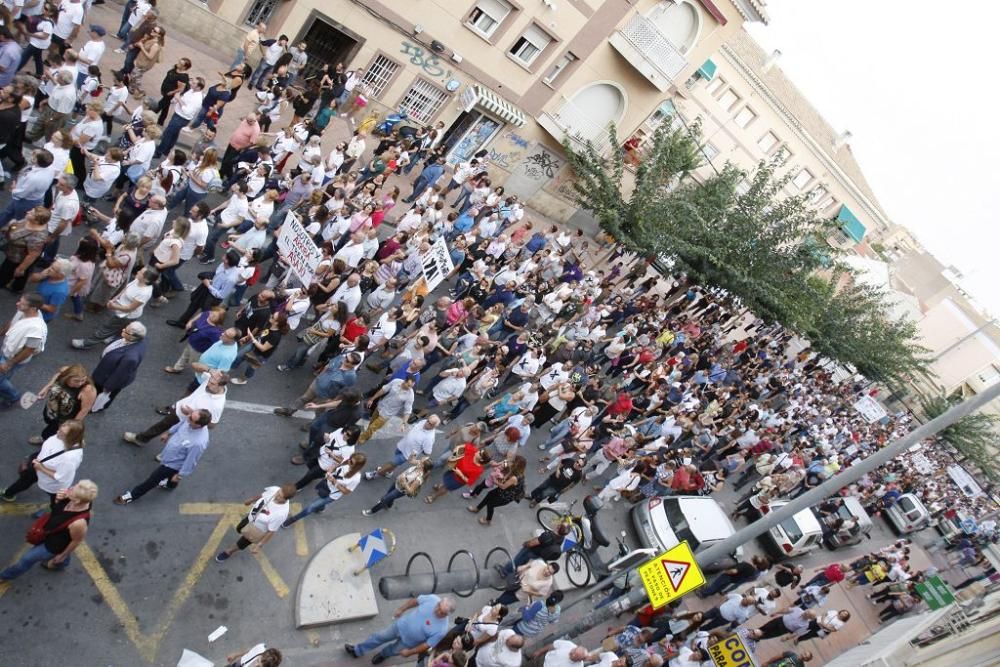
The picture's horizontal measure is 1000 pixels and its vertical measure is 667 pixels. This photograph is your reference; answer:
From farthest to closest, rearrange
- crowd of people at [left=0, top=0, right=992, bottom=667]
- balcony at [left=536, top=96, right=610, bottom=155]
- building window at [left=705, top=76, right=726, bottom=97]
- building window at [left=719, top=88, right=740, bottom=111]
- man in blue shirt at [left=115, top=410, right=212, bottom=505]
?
building window at [left=719, top=88, right=740, bottom=111] < building window at [left=705, top=76, right=726, bottom=97] < balcony at [left=536, top=96, right=610, bottom=155] < crowd of people at [left=0, top=0, right=992, bottom=667] < man in blue shirt at [left=115, top=410, right=212, bottom=505]

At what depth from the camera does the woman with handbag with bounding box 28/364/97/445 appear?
23.1ft

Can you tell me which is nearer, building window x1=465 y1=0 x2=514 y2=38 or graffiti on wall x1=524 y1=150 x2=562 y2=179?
building window x1=465 y1=0 x2=514 y2=38

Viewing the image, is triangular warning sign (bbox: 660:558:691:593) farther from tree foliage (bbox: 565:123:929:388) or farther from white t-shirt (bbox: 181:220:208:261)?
tree foliage (bbox: 565:123:929:388)

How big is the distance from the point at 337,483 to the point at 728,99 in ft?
147

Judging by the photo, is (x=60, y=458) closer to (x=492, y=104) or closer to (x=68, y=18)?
(x=68, y=18)

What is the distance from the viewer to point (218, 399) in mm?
A: 8055

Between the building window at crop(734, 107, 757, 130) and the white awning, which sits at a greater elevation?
the building window at crop(734, 107, 757, 130)

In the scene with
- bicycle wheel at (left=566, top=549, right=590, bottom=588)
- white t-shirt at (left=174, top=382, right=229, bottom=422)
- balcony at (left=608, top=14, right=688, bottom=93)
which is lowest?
bicycle wheel at (left=566, top=549, right=590, bottom=588)

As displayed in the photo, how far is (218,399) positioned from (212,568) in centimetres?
214

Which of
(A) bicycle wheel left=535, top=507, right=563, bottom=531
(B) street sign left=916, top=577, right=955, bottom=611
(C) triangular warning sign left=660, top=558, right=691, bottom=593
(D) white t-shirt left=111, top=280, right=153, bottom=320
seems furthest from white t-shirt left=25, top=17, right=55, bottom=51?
(B) street sign left=916, top=577, right=955, bottom=611

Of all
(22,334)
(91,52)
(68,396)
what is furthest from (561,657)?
(91,52)

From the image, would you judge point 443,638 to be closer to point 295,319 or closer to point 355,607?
point 355,607

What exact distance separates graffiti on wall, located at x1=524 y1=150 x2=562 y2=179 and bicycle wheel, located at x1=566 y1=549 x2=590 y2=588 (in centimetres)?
1846

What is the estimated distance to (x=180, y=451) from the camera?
25.5ft
